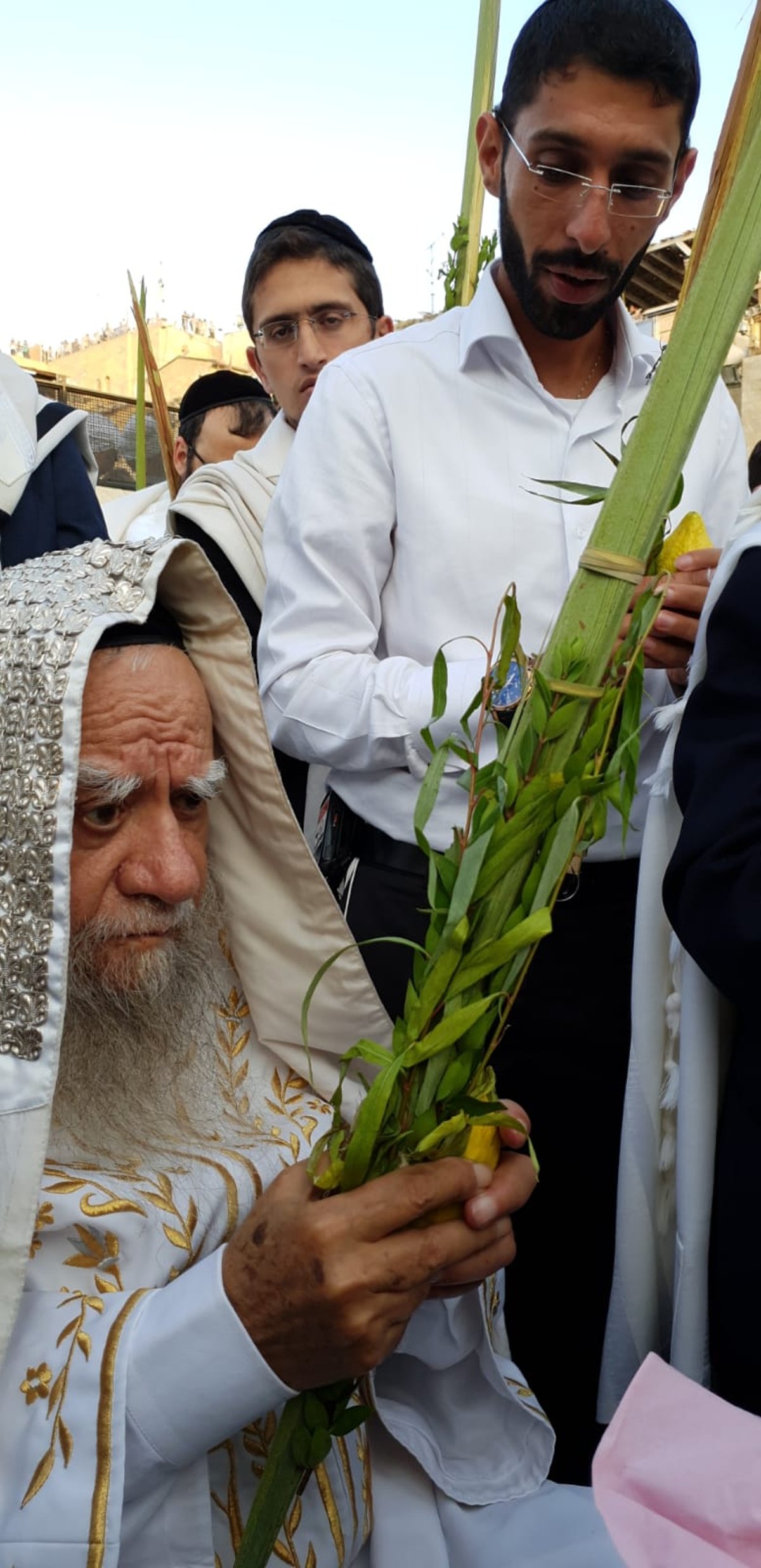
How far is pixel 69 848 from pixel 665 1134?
932 mm

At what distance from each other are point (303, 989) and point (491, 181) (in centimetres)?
143

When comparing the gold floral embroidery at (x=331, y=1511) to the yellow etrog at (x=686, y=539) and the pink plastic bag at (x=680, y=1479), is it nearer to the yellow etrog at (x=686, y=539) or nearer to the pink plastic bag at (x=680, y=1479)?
the pink plastic bag at (x=680, y=1479)

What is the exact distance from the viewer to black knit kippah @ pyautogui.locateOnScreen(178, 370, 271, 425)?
4.86 m

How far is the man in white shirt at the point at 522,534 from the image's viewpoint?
226 cm

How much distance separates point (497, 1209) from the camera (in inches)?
63.5

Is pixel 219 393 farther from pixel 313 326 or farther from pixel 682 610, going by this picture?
pixel 682 610

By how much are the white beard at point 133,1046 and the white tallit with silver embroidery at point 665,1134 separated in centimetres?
63

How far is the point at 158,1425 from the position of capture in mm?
1570

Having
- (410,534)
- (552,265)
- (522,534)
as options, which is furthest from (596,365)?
(410,534)

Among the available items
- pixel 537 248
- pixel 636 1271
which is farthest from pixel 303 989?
pixel 537 248

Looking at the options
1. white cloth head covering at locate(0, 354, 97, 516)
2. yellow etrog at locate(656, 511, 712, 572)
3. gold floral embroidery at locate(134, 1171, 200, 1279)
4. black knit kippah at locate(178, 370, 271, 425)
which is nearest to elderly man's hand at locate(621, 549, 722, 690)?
yellow etrog at locate(656, 511, 712, 572)

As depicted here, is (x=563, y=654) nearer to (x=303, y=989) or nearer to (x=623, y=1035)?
(x=303, y=989)

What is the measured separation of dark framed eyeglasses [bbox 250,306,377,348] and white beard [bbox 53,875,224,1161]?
218 centimetres

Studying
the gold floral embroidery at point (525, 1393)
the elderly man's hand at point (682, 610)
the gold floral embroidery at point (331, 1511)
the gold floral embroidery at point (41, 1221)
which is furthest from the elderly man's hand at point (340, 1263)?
the elderly man's hand at point (682, 610)
